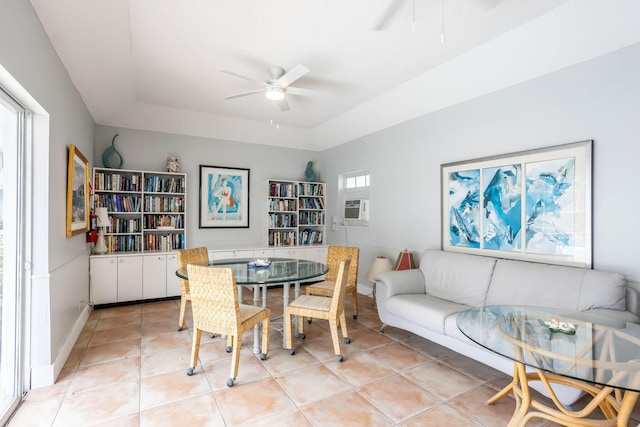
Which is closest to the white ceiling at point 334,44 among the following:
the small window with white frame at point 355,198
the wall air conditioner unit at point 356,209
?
the small window with white frame at point 355,198

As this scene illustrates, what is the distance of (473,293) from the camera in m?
3.04

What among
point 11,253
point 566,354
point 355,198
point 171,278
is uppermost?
point 355,198

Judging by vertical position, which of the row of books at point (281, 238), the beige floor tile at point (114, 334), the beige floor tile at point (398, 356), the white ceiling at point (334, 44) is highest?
the white ceiling at point (334, 44)

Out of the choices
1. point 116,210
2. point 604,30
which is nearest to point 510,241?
point 604,30

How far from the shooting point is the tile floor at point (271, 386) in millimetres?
2012

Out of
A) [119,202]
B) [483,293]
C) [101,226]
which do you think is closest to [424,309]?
[483,293]

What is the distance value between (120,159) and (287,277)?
3.39 m

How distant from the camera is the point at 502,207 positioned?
A: 3.18m

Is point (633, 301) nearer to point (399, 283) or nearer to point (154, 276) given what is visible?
point (399, 283)

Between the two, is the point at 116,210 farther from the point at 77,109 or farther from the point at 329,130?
the point at 329,130

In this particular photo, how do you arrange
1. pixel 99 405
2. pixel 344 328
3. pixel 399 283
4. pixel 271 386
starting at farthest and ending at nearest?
pixel 399 283, pixel 344 328, pixel 271 386, pixel 99 405

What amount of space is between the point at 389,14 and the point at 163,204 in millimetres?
3973

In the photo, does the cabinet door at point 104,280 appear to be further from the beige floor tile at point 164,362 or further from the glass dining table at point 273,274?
the beige floor tile at point 164,362

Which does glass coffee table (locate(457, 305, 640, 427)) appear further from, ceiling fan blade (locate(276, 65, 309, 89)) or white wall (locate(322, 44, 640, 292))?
ceiling fan blade (locate(276, 65, 309, 89))
